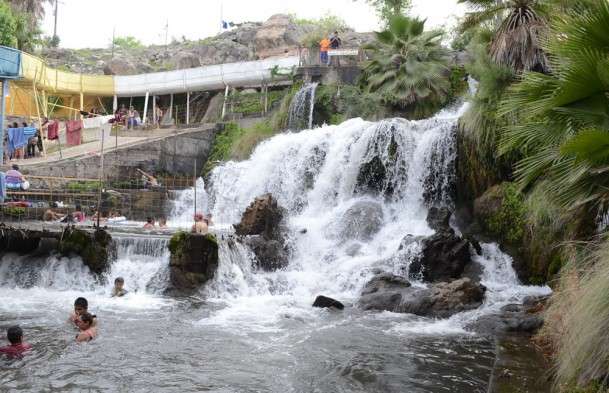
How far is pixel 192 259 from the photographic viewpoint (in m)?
13.7

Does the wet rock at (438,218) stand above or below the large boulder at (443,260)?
above

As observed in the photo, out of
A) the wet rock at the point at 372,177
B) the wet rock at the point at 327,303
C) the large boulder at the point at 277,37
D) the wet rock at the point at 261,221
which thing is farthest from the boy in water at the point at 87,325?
the large boulder at the point at 277,37

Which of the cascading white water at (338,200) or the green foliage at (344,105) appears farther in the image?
the green foliage at (344,105)

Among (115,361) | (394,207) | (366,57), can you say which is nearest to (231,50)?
(366,57)

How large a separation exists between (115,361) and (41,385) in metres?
1.18

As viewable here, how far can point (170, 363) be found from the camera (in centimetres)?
810

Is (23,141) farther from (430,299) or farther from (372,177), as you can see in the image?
(430,299)

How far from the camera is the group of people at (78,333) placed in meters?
7.98

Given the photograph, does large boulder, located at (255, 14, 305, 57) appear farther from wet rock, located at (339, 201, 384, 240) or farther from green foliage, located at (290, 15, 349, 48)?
wet rock, located at (339, 201, 384, 240)

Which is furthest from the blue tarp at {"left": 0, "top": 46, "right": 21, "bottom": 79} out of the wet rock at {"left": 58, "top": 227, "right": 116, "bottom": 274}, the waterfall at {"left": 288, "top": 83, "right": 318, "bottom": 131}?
the waterfall at {"left": 288, "top": 83, "right": 318, "bottom": 131}

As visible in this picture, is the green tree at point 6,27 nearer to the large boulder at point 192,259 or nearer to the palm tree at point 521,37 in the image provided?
the large boulder at point 192,259

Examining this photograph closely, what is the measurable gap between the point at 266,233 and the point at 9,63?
7046 millimetres

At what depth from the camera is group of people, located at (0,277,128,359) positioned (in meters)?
7.98

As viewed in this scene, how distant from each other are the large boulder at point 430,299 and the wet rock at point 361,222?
4.11 meters
